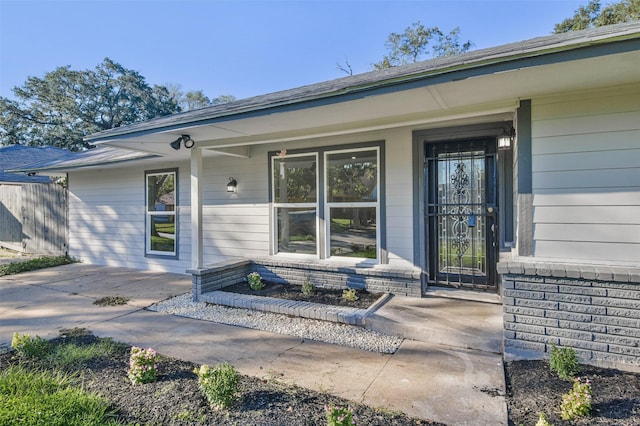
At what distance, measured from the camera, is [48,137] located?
25.5 meters

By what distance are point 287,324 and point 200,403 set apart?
6.16ft

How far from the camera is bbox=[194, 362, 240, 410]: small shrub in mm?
2355

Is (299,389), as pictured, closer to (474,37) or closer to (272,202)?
(272,202)

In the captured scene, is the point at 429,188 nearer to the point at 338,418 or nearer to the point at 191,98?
the point at 338,418

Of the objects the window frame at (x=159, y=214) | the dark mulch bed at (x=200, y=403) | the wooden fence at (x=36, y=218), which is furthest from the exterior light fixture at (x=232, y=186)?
the wooden fence at (x=36, y=218)

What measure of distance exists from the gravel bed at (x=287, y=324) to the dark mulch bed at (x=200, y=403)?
1.10m

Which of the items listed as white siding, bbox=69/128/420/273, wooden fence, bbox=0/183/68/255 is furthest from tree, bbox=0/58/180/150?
white siding, bbox=69/128/420/273

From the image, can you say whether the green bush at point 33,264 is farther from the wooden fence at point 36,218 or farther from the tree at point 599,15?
the tree at point 599,15

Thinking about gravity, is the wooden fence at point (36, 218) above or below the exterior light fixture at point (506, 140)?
below

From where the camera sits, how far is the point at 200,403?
2443 millimetres

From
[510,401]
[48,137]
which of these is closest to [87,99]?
[48,137]

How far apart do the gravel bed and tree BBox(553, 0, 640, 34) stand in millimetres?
17466

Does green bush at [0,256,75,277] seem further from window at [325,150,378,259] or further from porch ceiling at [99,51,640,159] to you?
window at [325,150,378,259]

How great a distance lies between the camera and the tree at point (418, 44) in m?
20.4
